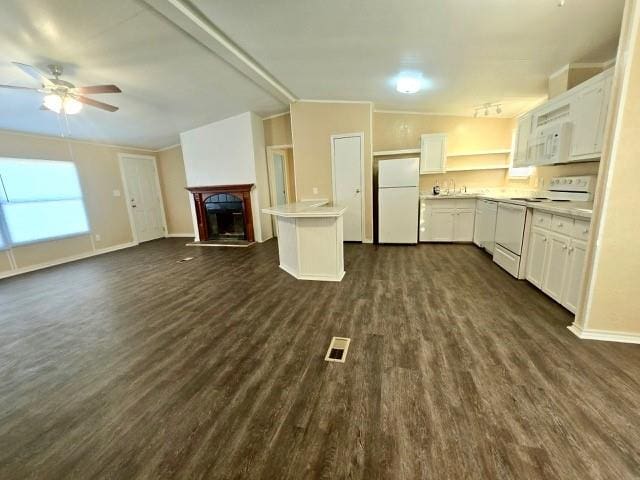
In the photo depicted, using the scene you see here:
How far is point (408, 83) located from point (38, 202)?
Answer: 676 centimetres

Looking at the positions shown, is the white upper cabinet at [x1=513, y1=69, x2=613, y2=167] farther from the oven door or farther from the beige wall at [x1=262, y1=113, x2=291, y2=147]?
the beige wall at [x1=262, y1=113, x2=291, y2=147]

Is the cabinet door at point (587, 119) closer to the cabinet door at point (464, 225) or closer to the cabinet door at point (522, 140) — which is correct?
the cabinet door at point (522, 140)

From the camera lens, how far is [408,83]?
3596 millimetres

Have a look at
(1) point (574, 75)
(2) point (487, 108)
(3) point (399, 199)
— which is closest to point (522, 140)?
(1) point (574, 75)

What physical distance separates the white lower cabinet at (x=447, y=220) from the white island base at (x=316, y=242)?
2429mm

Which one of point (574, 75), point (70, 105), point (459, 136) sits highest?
point (574, 75)

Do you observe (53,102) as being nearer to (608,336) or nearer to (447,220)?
(608,336)

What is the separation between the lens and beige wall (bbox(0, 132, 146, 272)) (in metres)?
4.48

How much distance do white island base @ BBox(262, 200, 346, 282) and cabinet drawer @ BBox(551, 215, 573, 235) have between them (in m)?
2.17

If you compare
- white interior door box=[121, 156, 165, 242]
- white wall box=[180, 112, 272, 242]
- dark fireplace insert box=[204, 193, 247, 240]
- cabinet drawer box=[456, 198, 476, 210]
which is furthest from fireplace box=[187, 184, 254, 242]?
cabinet drawer box=[456, 198, 476, 210]

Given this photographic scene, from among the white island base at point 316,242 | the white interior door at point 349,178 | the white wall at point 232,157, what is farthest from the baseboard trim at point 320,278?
the white wall at point 232,157

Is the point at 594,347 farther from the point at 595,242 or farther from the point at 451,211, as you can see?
the point at 451,211

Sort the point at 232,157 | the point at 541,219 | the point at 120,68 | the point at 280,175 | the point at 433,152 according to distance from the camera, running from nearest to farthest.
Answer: the point at 541,219, the point at 120,68, the point at 433,152, the point at 232,157, the point at 280,175

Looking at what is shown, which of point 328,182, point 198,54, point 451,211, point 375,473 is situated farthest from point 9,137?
point 451,211
